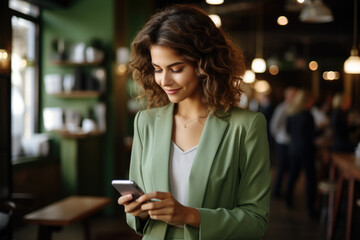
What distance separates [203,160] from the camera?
5.28ft

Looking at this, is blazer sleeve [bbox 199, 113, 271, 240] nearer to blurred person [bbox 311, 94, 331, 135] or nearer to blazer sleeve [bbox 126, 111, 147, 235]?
blazer sleeve [bbox 126, 111, 147, 235]

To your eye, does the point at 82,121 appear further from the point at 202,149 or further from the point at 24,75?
the point at 202,149

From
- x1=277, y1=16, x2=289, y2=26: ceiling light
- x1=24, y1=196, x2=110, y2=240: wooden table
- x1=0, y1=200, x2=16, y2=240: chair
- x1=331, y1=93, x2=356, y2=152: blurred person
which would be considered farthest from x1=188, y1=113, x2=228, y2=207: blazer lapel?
x1=331, y1=93, x2=356, y2=152: blurred person

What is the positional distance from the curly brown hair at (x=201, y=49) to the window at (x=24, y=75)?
4637 millimetres

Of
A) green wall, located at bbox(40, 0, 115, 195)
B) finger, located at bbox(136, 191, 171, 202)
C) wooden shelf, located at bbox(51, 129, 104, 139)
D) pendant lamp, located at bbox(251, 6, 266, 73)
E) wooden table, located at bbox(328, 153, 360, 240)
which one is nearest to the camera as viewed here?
finger, located at bbox(136, 191, 171, 202)

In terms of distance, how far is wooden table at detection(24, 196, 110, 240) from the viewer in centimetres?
370

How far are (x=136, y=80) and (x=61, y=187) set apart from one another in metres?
4.67

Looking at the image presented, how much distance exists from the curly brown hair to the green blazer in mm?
110

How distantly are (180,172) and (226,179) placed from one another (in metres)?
0.19

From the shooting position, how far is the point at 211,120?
5.56 feet

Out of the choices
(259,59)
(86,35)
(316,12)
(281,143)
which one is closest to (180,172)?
(316,12)

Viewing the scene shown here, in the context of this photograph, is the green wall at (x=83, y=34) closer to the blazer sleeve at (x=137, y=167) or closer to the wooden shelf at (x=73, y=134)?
the wooden shelf at (x=73, y=134)

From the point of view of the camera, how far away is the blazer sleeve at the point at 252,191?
5.16ft

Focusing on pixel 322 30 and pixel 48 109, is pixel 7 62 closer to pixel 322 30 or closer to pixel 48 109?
pixel 48 109
